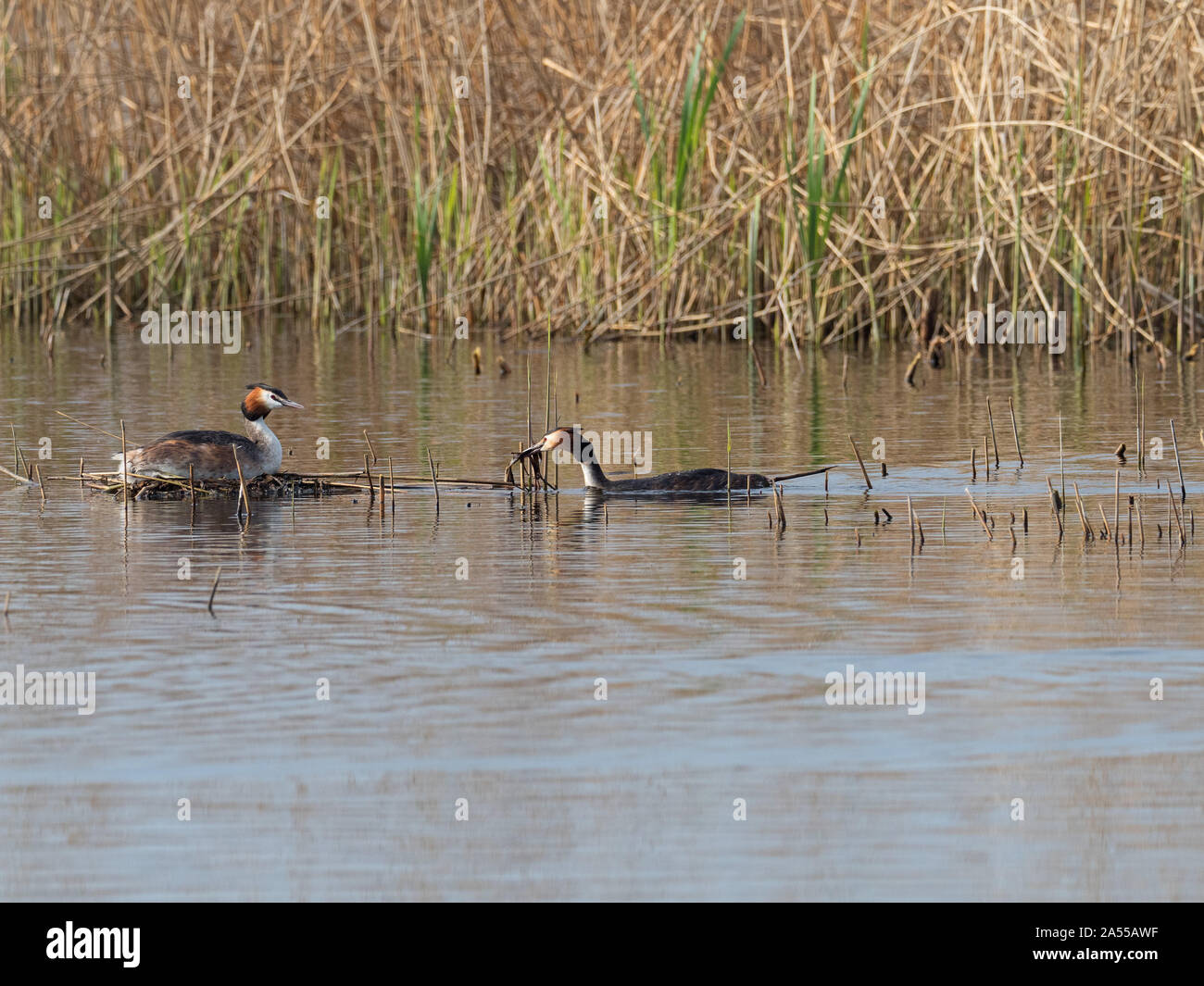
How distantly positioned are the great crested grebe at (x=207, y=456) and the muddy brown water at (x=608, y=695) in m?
0.18

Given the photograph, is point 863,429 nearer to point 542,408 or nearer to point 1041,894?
point 542,408

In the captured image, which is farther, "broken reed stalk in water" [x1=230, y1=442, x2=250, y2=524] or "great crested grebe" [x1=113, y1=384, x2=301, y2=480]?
"great crested grebe" [x1=113, y1=384, x2=301, y2=480]

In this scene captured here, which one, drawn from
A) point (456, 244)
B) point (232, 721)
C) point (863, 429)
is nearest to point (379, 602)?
point (232, 721)

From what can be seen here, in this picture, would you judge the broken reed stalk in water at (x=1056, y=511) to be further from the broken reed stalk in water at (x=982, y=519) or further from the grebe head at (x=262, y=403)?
the grebe head at (x=262, y=403)

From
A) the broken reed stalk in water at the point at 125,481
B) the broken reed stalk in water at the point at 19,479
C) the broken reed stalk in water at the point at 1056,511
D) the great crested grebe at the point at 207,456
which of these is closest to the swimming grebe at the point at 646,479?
the great crested grebe at the point at 207,456

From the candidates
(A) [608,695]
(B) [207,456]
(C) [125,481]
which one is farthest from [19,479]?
(A) [608,695]

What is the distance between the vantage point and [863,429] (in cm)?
1227

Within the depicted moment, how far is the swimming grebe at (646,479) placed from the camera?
9906mm

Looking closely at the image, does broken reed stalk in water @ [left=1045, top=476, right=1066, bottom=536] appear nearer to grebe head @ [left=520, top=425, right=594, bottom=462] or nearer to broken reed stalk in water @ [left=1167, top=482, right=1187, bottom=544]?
broken reed stalk in water @ [left=1167, top=482, right=1187, bottom=544]

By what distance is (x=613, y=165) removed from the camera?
55.2 ft

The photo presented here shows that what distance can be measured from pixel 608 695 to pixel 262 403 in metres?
4.94

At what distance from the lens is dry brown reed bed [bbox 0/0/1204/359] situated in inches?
618

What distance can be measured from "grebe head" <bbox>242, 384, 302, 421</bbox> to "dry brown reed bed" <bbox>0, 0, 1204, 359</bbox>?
233 inches

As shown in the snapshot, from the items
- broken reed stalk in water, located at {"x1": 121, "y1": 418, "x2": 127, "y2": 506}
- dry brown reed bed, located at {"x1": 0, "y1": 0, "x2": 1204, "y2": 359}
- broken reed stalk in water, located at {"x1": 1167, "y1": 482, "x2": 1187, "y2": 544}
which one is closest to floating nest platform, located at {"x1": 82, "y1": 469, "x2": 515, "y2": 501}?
broken reed stalk in water, located at {"x1": 121, "y1": 418, "x2": 127, "y2": 506}
